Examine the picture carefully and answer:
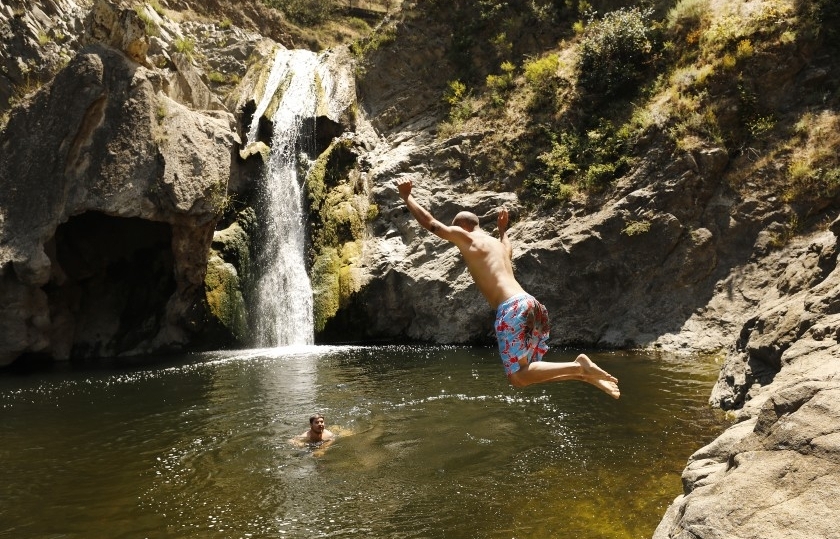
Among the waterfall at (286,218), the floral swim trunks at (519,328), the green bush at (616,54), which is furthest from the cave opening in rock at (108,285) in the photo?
the floral swim trunks at (519,328)

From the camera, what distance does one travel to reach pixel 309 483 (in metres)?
Result: 7.58

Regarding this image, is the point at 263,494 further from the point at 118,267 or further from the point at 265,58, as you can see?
the point at 265,58

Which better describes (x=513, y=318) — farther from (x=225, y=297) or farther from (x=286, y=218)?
(x=286, y=218)

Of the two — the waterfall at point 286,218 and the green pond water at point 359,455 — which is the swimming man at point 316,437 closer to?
the green pond water at point 359,455

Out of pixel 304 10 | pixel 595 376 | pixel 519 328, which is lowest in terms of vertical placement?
pixel 595 376

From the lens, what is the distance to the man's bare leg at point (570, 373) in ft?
19.8

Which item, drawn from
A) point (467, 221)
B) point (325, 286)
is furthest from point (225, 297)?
point (467, 221)

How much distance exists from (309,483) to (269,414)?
12.7 feet

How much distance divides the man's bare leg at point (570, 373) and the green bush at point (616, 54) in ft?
57.0

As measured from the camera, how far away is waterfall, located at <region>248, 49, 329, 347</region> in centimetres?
2147

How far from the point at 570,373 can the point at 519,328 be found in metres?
0.67

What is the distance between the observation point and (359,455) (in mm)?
8594

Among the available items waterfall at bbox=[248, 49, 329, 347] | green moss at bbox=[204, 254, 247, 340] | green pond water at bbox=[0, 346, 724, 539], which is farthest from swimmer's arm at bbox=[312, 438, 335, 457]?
green moss at bbox=[204, 254, 247, 340]

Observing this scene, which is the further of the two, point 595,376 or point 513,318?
point 513,318
